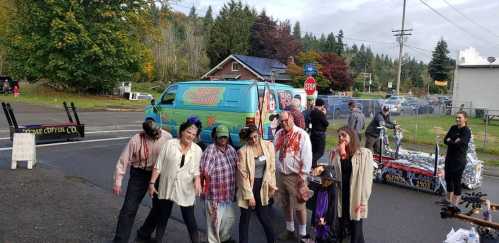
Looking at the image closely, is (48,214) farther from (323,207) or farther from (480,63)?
(480,63)

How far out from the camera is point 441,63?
8062cm

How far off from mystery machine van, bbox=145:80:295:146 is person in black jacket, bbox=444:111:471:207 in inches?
157

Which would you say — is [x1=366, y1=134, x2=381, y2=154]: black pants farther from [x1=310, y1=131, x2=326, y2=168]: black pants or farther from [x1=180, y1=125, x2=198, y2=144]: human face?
[x1=180, y1=125, x2=198, y2=144]: human face

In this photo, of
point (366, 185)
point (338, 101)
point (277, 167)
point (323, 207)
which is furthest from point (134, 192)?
point (338, 101)

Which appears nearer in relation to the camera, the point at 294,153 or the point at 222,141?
the point at 222,141

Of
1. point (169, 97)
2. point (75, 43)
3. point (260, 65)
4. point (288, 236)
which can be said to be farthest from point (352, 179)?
point (260, 65)

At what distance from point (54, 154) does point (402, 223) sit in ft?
29.8

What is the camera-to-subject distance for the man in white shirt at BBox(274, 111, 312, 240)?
5.27 metres

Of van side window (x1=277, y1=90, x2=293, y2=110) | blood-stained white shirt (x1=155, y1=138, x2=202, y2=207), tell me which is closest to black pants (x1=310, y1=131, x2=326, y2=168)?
van side window (x1=277, y1=90, x2=293, y2=110)

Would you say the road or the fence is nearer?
the road

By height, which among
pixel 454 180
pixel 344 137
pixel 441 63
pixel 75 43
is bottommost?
pixel 454 180

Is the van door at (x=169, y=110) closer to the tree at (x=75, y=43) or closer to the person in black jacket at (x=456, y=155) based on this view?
the person in black jacket at (x=456, y=155)

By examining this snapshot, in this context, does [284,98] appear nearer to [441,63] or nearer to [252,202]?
[252,202]

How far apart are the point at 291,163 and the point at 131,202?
77.9 inches
